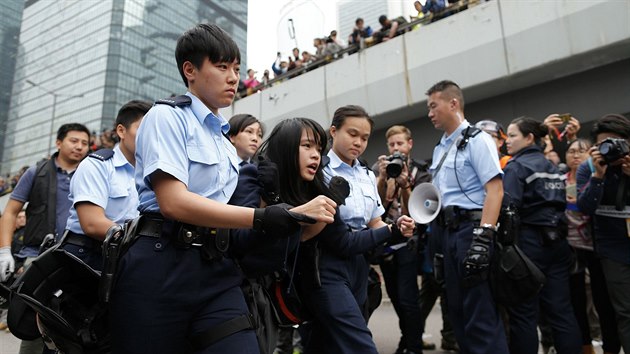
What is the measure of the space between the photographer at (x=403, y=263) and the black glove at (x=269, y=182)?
1.75m

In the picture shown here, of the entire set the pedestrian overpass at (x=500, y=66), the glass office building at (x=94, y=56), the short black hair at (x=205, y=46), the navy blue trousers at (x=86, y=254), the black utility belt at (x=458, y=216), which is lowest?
the navy blue trousers at (x=86, y=254)

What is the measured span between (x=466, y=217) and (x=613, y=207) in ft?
4.62

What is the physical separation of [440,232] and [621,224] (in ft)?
4.90

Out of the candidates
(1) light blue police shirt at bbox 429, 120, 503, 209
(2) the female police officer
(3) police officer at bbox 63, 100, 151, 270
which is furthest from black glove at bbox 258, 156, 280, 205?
(2) the female police officer

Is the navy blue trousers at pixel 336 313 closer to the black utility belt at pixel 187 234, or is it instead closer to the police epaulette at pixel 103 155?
the black utility belt at pixel 187 234

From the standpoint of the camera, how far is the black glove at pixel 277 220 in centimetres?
146

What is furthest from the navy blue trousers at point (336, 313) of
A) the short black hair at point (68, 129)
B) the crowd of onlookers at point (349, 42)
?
the crowd of onlookers at point (349, 42)

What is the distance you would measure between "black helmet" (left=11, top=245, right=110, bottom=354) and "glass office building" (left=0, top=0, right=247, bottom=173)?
221 ft

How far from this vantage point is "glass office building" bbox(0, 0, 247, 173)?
65.4 meters

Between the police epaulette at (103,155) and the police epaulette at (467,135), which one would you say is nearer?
the police epaulette at (103,155)

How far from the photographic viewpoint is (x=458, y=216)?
10.1 feet

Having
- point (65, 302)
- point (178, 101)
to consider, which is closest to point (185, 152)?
point (178, 101)

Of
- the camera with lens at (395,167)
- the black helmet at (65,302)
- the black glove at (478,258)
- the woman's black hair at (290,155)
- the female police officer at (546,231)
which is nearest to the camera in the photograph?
the black helmet at (65,302)

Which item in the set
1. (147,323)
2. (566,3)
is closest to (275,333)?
(147,323)
